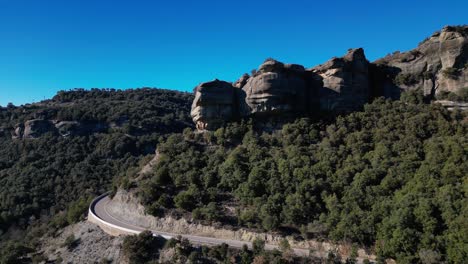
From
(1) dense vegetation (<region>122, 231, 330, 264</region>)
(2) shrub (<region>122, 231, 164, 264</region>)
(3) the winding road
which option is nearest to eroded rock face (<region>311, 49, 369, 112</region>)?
(3) the winding road

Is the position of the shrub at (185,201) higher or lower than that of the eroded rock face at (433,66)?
lower

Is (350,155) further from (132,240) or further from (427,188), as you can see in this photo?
(132,240)

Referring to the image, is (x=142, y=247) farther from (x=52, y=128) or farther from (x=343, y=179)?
(x=52, y=128)

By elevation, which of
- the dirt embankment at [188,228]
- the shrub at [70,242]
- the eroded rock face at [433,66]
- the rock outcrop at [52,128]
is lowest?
the shrub at [70,242]

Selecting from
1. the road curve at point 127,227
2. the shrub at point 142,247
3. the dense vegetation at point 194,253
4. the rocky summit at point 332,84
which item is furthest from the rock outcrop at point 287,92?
the dense vegetation at point 194,253

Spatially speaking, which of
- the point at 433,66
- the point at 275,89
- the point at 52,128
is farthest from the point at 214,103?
the point at 52,128

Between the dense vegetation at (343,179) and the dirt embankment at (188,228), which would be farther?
the dirt embankment at (188,228)

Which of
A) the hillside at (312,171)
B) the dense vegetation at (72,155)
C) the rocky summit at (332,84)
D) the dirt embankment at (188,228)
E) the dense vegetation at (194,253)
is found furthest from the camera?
the dense vegetation at (72,155)

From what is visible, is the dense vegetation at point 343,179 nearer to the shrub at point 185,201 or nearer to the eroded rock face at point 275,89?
the shrub at point 185,201

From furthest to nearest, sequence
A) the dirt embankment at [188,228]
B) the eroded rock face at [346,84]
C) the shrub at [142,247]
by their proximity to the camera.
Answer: the eroded rock face at [346,84], the shrub at [142,247], the dirt embankment at [188,228]
